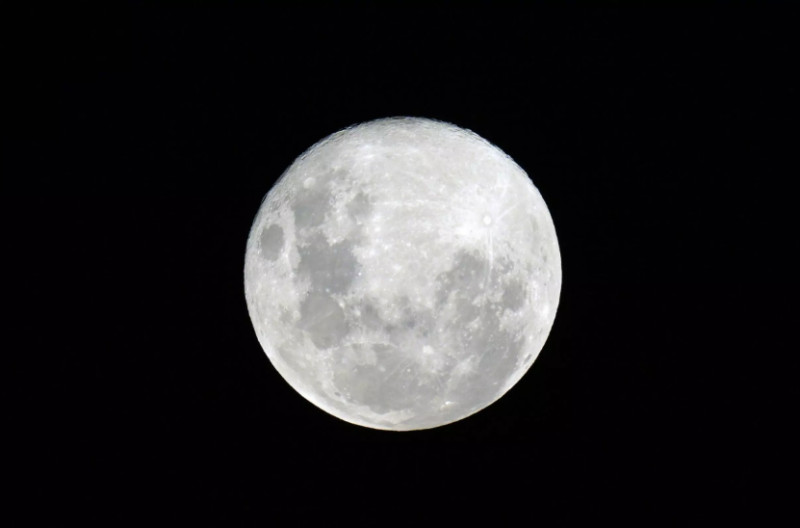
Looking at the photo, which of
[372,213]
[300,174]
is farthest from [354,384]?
[300,174]

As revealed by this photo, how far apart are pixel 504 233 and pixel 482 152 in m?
0.56

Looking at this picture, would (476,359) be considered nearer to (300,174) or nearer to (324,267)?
(324,267)

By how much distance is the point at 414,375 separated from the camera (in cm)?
404

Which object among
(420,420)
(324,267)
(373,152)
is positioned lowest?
(420,420)

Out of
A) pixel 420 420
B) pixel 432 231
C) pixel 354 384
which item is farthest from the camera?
pixel 420 420

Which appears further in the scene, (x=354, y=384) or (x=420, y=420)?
(x=420, y=420)

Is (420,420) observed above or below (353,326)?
below

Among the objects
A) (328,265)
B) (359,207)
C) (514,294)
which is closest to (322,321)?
(328,265)

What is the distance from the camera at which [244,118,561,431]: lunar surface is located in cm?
390

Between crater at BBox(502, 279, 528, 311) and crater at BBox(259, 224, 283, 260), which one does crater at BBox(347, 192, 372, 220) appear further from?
crater at BBox(502, 279, 528, 311)

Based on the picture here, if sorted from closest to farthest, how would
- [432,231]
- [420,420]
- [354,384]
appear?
[432,231] → [354,384] → [420,420]

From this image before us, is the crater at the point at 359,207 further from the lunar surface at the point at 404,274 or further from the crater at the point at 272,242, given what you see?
the crater at the point at 272,242

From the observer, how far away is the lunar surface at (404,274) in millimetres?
3896

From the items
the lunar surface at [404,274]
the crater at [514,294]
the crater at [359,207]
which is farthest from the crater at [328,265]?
the crater at [514,294]
